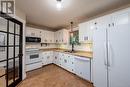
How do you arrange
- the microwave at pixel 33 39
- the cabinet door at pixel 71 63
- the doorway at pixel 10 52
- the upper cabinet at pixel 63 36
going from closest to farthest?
the doorway at pixel 10 52 < the cabinet door at pixel 71 63 < the microwave at pixel 33 39 < the upper cabinet at pixel 63 36

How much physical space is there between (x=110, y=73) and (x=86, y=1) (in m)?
2.00

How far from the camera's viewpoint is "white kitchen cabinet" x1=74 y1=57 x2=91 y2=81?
2.72 m

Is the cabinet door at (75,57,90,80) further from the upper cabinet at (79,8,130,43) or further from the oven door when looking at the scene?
the oven door

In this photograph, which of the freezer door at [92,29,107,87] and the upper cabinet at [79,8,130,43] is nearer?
the upper cabinet at [79,8,130,43]

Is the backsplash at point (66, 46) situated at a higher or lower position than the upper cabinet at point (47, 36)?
lower

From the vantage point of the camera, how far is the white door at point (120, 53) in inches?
65.2

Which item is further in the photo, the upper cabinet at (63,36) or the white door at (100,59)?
the upper cabinet at (63,36)

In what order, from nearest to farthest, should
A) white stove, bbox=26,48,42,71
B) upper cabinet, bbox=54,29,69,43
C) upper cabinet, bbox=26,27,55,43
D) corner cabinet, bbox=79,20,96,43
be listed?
corner cabinet, bbox=79,20,96,43 < white stove, bbox=26,48,42,71 < upper cabinet, bbox=26,27,55,43 < upper cabinet, bbox=54,29,69,43

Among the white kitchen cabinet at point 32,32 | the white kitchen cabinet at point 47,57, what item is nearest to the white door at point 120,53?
the white kitchen cabinet at point 47,57

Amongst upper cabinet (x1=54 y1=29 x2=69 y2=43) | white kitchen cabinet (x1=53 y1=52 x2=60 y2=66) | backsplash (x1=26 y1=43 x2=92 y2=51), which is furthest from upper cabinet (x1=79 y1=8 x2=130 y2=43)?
white kitchen cabinet (x1=53 y1=52 x2=60 y2=66)

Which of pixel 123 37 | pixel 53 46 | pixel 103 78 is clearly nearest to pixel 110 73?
pixel 103 78

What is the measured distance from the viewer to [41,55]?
4457 millimetres

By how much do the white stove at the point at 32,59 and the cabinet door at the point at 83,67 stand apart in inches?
84.3

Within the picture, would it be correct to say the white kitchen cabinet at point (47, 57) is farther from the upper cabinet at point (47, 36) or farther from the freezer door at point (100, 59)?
the freezer door at point (100, 59)
